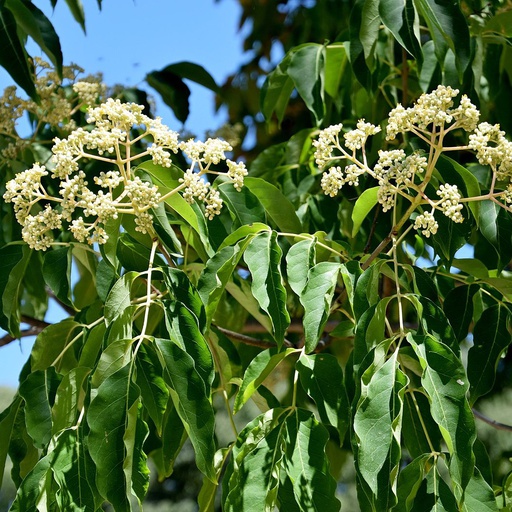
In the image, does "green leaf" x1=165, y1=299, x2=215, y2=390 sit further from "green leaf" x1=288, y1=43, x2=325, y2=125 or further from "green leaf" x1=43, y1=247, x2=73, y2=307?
"green leaf" x1=288, y1=43, x2=325, y2=125

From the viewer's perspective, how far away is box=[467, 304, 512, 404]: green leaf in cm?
154

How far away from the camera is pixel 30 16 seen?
185 cm

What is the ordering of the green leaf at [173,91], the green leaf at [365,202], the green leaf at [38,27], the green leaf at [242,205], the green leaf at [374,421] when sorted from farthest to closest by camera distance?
the green leaf at [173,91], the green leaf at [38,27], the green leaf at [242,205], the green leaf at [365,202], the green leaf at [374,421]

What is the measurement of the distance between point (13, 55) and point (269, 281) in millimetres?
838

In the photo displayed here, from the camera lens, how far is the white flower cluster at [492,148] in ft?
4.60

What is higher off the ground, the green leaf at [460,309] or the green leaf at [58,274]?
the green leaf at [58,274]

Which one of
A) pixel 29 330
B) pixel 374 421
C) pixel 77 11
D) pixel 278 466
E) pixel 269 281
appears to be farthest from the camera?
pixel 29 330

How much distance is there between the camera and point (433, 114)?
1.37 m

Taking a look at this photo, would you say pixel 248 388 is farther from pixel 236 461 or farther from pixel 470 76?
pixel 470 76

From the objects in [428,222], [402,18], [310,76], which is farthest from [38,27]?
[428,222]

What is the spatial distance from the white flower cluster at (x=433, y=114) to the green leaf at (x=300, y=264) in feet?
0.71

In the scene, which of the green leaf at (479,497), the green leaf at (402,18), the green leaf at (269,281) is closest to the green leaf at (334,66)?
the green leaf at (402,18)

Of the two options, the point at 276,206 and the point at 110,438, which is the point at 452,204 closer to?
the point at 276,206

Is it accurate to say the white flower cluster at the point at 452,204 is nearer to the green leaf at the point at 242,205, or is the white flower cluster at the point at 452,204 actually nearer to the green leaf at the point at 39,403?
the green leaf at the point at 242,205
